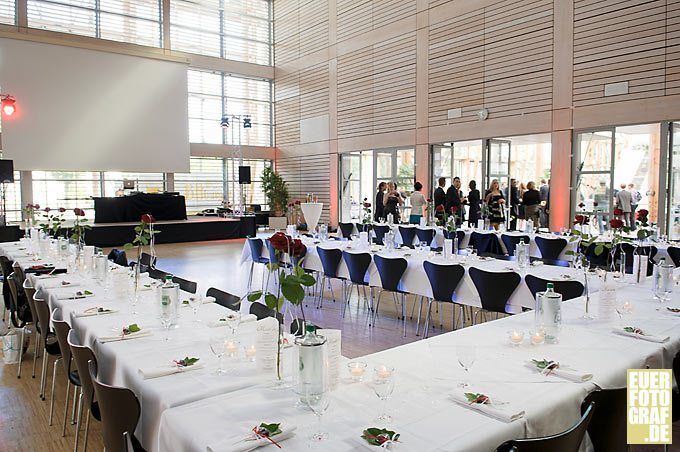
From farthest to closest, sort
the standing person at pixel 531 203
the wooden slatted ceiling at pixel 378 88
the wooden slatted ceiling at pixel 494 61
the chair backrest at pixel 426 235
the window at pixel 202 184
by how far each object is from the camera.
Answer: the window at pixel 202 184 < the wooden slatted ceiling at pixel 378 88 < the standing person at pixel 531 203 < the wooden slatted ceiling at pixel 494 61 < the chair backrest at pixel 426 235

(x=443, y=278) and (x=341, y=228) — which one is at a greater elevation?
(x=341, y=228)

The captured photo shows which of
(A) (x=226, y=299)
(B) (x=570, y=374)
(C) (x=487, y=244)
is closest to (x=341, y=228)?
(C) (x=487, y=244)

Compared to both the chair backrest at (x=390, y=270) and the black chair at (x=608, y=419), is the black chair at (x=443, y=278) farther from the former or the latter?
the black chair at (x=608, y=419)

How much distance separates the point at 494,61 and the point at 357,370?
1120 centimetres

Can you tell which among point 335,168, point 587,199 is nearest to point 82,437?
point 587,199

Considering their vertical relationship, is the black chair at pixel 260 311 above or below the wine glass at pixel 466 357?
below

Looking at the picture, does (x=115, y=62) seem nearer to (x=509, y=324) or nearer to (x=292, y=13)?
(x=292, y=13)

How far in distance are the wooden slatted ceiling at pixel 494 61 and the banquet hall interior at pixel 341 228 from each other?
57 millimetres

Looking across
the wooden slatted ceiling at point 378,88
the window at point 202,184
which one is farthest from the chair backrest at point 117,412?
the window at point 202,184

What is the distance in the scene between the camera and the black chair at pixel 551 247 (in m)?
7.24

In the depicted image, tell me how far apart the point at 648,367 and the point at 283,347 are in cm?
173

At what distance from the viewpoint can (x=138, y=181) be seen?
17.2 m

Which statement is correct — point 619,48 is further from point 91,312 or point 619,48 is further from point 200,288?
point 91,312

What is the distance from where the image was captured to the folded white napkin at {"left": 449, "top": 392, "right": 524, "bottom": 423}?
1.87 m
